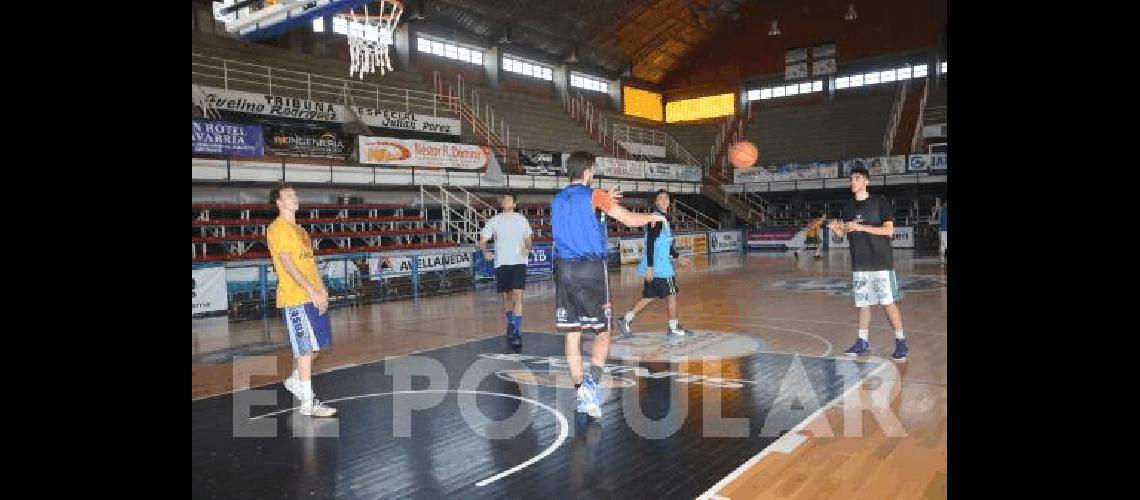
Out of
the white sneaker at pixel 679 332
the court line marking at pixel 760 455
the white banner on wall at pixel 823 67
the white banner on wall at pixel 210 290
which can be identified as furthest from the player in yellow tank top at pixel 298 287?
the white banner on wall at pixel 823 67

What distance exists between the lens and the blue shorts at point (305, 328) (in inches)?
203

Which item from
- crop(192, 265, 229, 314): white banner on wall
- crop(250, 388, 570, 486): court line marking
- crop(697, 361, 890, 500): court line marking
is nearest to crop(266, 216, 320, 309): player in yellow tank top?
crop(250, 388, 570, 486): court line marking

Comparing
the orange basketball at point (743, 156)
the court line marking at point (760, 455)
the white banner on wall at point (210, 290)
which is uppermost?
the orange basketball at point (743, 156)

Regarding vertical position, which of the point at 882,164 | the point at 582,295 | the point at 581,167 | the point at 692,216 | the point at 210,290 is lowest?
the point at 210,290

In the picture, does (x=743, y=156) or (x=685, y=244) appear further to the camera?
(x=743, y=156)

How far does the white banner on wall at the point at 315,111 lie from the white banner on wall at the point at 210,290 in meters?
6.67

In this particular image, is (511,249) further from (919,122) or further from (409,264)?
(919,122)

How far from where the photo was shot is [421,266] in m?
15.4

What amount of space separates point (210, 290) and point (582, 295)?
8.98 meters

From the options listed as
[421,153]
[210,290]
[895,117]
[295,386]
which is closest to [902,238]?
[895,117]

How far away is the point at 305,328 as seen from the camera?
5.19 m

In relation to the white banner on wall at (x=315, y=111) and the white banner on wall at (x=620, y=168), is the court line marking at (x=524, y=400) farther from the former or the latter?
the white banner on wall at (x=620, y=168)
